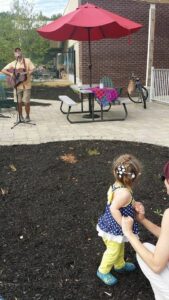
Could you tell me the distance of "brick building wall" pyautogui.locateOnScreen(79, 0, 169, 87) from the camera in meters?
14.2

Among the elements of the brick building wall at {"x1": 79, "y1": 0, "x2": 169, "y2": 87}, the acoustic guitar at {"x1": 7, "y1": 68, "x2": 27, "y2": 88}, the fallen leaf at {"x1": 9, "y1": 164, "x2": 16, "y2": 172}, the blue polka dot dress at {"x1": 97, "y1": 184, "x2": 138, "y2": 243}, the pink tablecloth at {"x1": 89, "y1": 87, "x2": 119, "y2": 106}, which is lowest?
the fallen leaf at {"x1": 9, "y1": 164, "x2": 16, "y2": 172}

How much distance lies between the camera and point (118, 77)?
579 inches

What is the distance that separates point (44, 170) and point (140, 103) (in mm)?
8370

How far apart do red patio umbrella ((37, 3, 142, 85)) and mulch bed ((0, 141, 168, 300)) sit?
3.38 m

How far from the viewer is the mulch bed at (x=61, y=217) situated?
2996 millimetres

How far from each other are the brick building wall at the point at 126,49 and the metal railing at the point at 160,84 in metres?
1.86

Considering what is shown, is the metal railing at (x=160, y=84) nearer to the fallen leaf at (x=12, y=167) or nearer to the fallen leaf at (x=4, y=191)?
the fallen leaf at (x=12, y=167)

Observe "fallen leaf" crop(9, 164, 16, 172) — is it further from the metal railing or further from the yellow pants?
the metal railing

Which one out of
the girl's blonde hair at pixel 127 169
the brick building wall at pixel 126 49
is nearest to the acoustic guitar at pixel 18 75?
the brick building wall at pixel 126 49

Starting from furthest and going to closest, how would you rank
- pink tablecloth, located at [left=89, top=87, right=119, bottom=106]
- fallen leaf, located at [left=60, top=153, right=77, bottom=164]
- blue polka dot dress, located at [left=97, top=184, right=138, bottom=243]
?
pink tablecloth, located at [left=89, top=87, right=119, bottom=106]
fallen leaf, located at [left=60, top=153, right=77, bottom=164]
blue polka dot dress, located at [left=97, top=184, right=138, bottom=243]

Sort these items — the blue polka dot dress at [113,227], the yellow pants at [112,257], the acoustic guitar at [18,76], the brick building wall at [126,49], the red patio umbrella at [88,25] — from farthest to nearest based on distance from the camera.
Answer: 1. the brick building wall at [126,49]
2. the acoustic guitar at [18,76]
3. the red patio umbrella at [88,25]
4. the yellow pants at [112,257]
5. the blue polka dot dress at [113,227]

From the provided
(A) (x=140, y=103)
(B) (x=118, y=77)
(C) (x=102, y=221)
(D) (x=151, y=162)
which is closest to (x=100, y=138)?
(D) (x=151, y=162)

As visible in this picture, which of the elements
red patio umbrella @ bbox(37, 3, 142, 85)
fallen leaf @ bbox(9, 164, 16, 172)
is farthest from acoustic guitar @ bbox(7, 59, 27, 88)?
fallen leaf @ bbox(9, 164, 16, 172)

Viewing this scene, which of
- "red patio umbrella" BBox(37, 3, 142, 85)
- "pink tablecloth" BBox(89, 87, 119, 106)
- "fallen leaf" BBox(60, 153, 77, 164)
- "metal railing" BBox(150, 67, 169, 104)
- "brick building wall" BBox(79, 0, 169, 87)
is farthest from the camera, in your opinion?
"brick building wall" BBox(79, 0, 169, 87)
